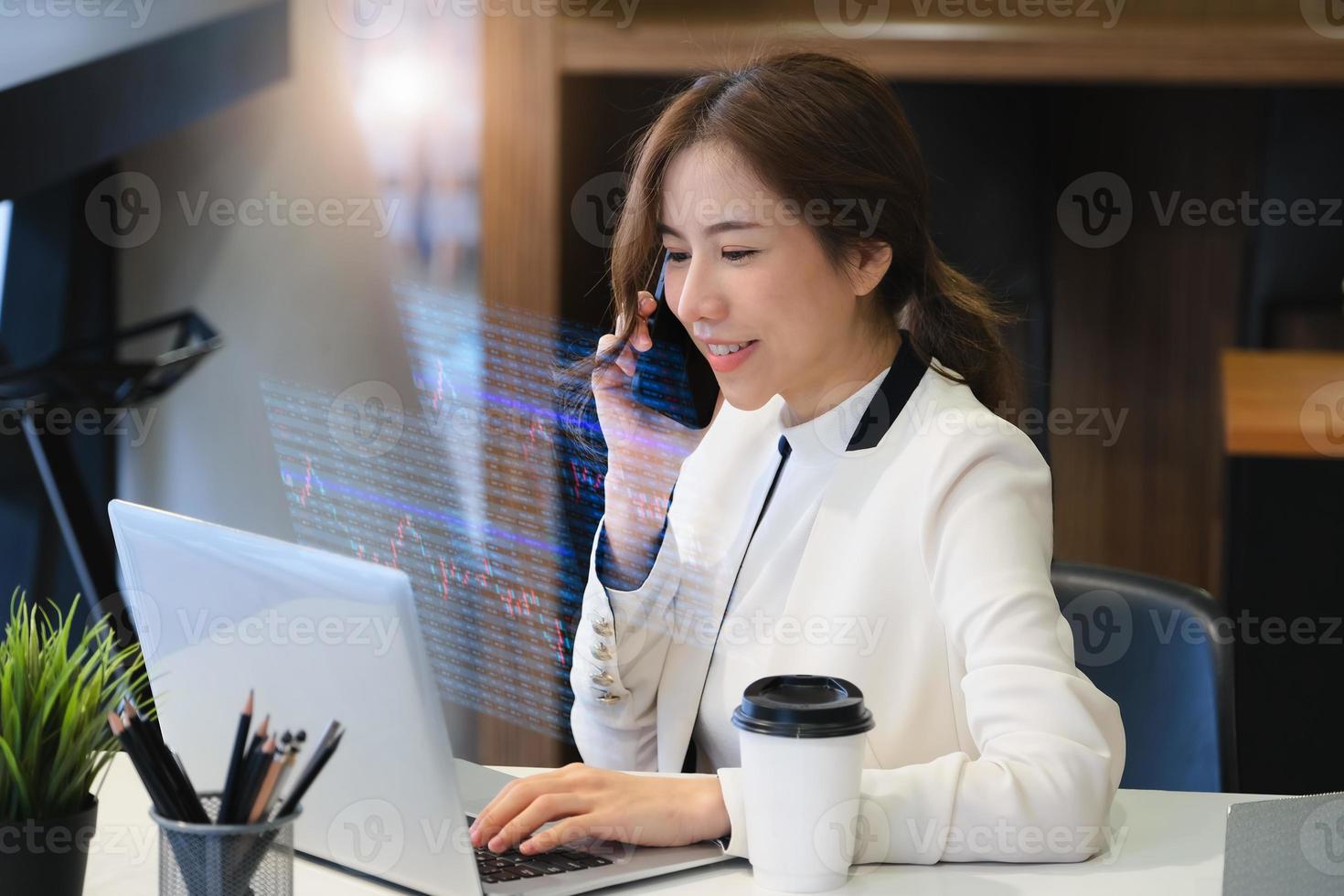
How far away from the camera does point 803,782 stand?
942 millimetres

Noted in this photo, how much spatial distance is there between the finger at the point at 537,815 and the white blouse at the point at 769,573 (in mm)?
370

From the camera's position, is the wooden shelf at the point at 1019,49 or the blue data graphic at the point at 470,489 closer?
the wooden shelf at the point at 1019,49

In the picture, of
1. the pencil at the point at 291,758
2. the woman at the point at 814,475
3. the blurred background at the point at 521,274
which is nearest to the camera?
the pencil at the point at 291,758

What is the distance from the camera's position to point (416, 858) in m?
0.93

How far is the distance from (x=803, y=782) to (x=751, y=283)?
0.60 m

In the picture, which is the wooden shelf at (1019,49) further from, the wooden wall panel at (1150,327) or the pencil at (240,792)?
the pencil at (240,792)

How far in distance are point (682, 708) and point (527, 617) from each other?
89 centimetres

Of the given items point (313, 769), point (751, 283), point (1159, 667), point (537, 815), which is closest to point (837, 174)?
point (751, 283)

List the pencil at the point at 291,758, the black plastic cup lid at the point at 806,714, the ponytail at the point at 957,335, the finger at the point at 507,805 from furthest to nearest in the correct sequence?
the ponytail at the point at 957,335, the finger at the point at 507,805, the black plastic cup lid at the point at 806,714, the pencil at the point at 291,758

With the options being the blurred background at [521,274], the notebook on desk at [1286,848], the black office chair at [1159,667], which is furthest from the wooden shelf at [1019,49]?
the notebook on desk at [1286,848]

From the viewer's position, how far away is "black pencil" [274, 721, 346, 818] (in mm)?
829

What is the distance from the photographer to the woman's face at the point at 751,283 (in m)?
1.39

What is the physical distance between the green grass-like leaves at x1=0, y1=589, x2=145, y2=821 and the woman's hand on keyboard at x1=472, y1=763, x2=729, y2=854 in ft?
0.91

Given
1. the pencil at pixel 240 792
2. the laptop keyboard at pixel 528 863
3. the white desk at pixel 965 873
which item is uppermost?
the pencil at pixel 240 792
